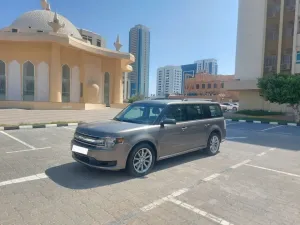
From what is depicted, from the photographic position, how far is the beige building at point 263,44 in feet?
77.0

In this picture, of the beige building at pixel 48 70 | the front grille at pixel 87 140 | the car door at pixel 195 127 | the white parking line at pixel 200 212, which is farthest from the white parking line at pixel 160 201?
the beige building at pixel 48 70

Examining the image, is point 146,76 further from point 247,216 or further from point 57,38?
point 247,216

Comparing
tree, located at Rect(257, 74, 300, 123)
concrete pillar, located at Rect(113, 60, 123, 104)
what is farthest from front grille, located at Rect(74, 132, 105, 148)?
concrete pillar, located at Rect(113, 60, 123, 104)

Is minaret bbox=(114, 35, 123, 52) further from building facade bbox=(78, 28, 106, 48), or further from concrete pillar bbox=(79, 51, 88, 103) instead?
building facade bbox=(78, 28, 106, 48)

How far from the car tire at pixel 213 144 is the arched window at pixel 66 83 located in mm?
17707

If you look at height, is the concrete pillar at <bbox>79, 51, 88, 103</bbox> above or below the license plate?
above

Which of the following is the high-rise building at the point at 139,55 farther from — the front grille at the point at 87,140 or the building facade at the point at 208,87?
the front grille at the point at 87,140

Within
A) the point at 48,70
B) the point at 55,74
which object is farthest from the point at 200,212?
the point at 48,70

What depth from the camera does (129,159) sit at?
438cm

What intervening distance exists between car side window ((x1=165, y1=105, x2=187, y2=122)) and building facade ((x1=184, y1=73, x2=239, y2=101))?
2630 inches

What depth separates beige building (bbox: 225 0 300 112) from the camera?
23.5 m

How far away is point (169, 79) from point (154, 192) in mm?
114327

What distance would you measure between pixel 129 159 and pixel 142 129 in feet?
2.24

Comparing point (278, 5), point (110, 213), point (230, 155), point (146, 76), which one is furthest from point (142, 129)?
point (146, 76)
